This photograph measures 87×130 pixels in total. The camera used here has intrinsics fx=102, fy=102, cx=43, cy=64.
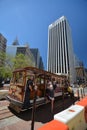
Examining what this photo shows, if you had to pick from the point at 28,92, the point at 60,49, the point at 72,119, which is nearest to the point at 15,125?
the point at 28,92

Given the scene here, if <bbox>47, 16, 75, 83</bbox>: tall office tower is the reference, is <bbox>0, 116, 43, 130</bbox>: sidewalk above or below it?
below

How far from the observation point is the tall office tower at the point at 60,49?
94.8 m

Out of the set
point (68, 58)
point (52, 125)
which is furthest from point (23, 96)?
point (68, 58)

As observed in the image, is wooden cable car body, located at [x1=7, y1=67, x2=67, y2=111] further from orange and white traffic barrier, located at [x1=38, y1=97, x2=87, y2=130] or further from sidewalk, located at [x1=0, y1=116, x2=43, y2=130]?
orange and white traffic barrier, located at [x1=38, y1=97, x2=87, y2=130]

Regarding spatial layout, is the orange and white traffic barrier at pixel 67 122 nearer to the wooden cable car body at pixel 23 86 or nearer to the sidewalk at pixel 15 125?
the sidewalk at pixel 15 125

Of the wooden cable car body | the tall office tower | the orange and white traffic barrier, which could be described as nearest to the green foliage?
the wooden cable car body

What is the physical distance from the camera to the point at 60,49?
99375 millimetres

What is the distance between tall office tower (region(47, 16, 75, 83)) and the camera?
94.8 metres

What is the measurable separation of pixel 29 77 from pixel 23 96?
120 cm

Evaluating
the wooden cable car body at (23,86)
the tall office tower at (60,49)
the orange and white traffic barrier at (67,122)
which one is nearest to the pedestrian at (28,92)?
the wooden cable car body at (23,86)

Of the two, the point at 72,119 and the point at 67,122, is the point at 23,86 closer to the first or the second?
the point at 72,119

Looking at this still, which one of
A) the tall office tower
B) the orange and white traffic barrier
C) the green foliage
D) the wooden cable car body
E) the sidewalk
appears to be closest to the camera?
the orange and white traffic barrier

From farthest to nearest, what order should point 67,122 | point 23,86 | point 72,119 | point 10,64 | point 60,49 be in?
point 60,49, point 10,64, point 23,86, point 72,119, point 67,122

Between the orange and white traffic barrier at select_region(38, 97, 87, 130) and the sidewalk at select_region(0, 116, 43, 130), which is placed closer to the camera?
→ the orange and white traffic barrier at select_region(38, 97, 87, 130)
